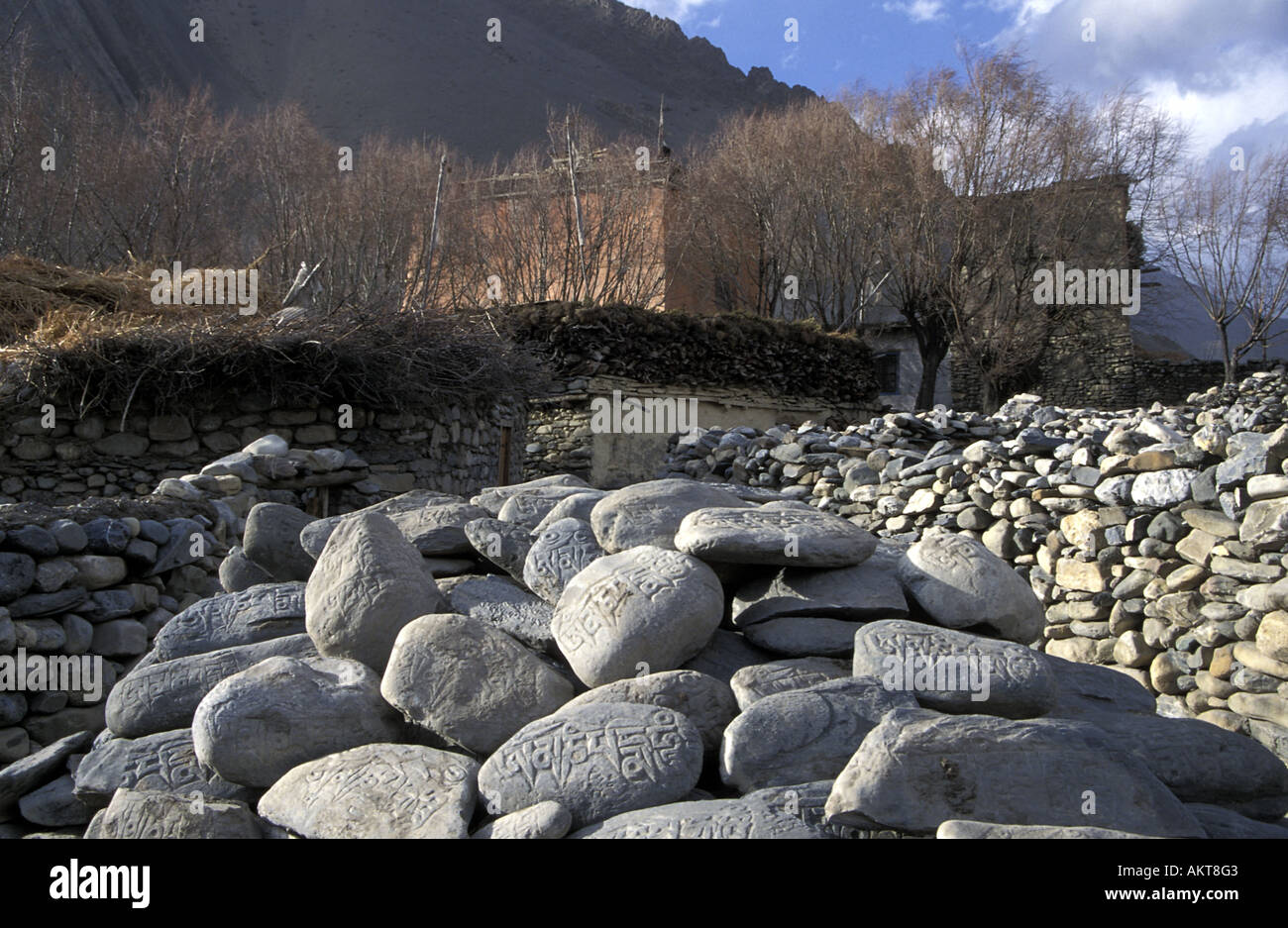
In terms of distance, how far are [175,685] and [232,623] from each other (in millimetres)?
467

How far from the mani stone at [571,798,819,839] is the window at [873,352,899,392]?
22.8 m

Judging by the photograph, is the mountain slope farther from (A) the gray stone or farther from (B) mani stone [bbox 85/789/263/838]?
(B) mani stone [bbox 85/789/263/838]

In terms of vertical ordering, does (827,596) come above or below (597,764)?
above

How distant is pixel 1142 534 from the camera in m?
6.83

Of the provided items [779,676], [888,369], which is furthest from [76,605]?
[888,369]

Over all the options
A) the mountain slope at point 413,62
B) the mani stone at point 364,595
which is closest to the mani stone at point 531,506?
the mani stone at point 364,595

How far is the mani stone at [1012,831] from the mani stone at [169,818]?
1987 millimetres

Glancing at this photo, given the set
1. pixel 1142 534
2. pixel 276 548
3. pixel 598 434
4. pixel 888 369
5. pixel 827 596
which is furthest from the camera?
pixel 888 369

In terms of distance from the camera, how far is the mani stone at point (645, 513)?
3.99m

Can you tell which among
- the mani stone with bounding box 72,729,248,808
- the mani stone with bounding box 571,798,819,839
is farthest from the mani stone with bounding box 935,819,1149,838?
the mani stone with bounding box 72,729,248,808

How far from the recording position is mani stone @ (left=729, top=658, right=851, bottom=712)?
326 cm

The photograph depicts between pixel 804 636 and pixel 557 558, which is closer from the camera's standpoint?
pixel 804 636

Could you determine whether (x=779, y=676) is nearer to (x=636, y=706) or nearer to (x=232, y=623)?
(x=636, y=706)

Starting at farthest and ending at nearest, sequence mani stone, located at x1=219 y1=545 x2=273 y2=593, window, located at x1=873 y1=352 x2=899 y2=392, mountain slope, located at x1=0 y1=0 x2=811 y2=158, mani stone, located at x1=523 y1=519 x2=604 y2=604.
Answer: mountain slope, located at x1=0 y1=0 x2=811 y2=158
window, located at x1=873 y1=352 x2=899 y2=392
mani stone, located at x1=219 y1=545 x2=273 y2=593
mani stone, located at x1=523 y1=519 x2=604 y2=604
